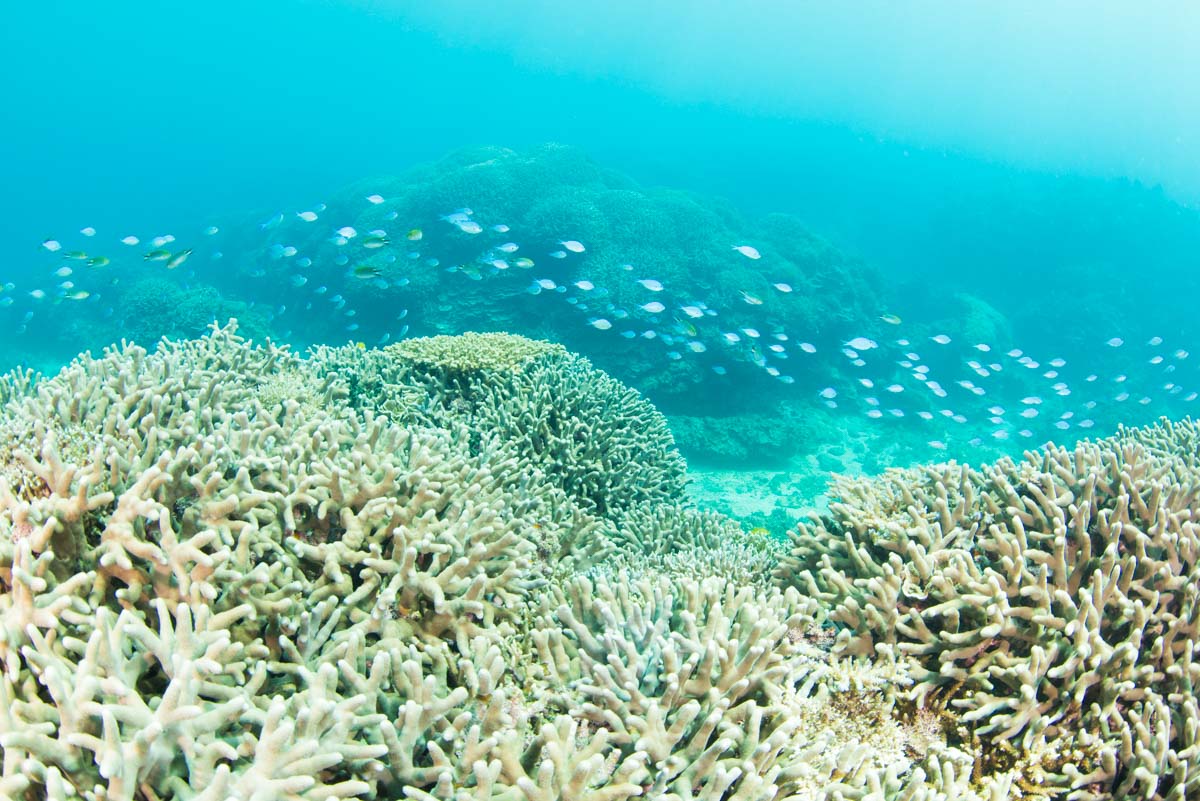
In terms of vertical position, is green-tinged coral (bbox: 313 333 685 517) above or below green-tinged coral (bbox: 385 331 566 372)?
A: below

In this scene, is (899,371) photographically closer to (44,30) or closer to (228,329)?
(228,329)

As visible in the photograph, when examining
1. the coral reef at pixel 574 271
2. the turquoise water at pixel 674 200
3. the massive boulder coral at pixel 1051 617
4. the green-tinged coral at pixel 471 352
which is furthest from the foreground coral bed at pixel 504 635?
the coral reef at pixel 574 271

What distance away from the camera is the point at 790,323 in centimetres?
2256

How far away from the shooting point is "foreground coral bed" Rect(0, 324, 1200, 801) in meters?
2.05

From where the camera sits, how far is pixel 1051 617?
294cm

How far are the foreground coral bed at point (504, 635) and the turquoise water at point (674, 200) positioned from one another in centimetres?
1047

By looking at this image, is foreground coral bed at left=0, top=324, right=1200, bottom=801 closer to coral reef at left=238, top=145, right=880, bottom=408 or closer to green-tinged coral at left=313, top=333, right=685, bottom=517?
green-tinged coral at left=313, top=333, right=685, bottom=517

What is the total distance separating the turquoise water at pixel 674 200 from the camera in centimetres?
2078

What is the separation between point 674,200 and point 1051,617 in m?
24.5

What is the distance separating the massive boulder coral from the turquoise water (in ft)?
34.8

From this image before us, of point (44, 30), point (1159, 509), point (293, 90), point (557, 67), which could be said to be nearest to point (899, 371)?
point (1159, 509)

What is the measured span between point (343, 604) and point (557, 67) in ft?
567

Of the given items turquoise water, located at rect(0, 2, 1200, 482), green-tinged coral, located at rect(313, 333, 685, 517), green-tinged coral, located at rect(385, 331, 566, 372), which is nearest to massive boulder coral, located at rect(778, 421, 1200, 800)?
green-tinged coral, located at rect(313, 333, 685, 517)

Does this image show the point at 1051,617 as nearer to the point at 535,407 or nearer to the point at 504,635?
the point at 504,635
